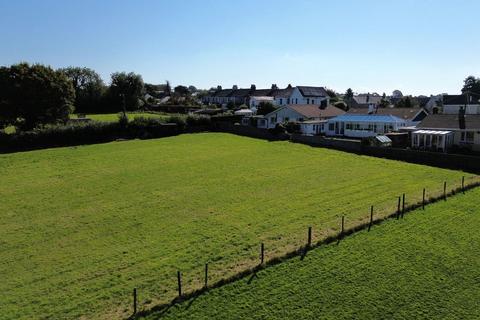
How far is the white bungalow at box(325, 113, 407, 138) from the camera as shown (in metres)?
48.4

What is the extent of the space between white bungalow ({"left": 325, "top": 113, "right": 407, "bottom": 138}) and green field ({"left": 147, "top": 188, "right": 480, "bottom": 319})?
102ft

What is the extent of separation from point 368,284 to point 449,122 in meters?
32.3

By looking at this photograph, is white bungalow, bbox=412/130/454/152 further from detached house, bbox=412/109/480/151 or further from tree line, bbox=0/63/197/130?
tree line, bbox=0/63/197/130

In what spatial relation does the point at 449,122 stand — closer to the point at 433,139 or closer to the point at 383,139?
the point at 433,139

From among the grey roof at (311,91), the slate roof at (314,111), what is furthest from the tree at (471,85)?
the slate roof at (314,111)

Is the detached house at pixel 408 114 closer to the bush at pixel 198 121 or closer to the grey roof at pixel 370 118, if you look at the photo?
the grey roof at pixel 370 118

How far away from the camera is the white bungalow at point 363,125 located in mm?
48375

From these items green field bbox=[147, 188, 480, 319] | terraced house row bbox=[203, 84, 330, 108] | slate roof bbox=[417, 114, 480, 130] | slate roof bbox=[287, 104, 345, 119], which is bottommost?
green field bbox=[147, 188, 480, 319]

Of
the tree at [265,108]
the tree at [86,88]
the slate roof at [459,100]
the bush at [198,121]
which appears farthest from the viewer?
the tree at [86,88]

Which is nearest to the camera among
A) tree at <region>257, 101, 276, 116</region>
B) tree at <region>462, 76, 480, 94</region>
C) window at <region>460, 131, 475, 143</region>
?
window at <region>460, 131, 475, 143</region>

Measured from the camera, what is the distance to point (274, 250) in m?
17.3

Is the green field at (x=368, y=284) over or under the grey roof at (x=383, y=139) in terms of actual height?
under

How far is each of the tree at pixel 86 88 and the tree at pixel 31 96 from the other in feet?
131

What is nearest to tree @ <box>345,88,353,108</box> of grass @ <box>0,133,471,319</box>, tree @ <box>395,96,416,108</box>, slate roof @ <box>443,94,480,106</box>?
tree @ <box>395,96,416,108</box>
